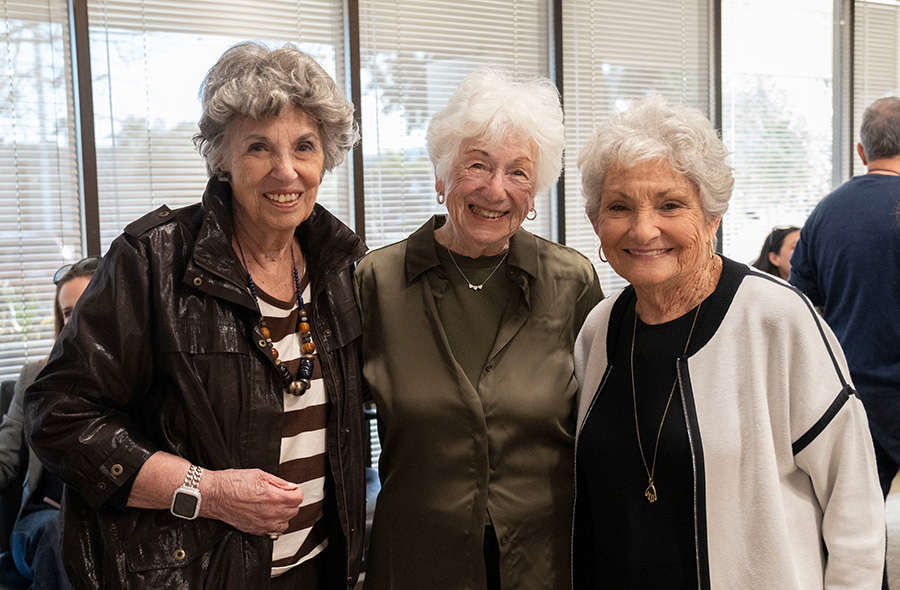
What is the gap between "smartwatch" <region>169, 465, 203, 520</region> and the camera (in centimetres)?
143

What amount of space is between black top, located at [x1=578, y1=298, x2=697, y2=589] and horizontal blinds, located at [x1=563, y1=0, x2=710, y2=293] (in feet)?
11.1

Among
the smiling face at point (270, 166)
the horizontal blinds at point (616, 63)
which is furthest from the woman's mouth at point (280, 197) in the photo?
the horizontal blinds at point (616, 63)

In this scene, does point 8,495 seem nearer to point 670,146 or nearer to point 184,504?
point 184,504

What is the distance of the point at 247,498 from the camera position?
1461mm

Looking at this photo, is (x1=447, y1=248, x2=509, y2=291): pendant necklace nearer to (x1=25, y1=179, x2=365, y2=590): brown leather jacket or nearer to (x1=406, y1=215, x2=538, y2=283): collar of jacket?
(x1=406, y1=215, x2=538, y2=283): collar of jacket

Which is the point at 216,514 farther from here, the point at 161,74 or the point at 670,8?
the point at 670,8

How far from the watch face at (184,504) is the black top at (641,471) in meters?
0.82

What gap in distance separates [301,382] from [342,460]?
208 millimetres

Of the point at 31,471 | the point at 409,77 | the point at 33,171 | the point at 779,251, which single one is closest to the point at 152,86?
the point at 33,171

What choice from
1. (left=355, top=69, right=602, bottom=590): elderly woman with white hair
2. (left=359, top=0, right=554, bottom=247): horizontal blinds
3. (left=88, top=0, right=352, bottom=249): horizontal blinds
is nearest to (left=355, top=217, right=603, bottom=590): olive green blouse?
(left=355, top=69, right=602, bottom=590): elderly woman with white hair

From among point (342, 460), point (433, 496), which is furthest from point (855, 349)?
point (342, 460)

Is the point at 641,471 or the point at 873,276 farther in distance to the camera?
the point at 873,276

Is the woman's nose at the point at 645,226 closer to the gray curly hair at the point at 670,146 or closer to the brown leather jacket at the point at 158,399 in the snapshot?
the gray curly hair at the point at 670,146

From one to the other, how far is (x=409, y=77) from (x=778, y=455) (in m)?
3.56
